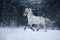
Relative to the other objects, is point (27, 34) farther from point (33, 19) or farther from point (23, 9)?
point (23, 9)

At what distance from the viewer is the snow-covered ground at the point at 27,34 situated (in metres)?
2.10

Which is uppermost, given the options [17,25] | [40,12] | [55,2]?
[55,2]

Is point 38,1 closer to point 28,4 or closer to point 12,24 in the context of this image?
point 28,4

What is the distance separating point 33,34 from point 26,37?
0.37ft

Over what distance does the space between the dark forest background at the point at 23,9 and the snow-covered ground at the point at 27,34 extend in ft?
0.35

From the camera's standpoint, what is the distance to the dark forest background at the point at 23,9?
213 centimetres

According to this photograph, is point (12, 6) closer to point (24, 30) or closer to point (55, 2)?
point (24, 30)

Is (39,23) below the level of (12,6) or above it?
below

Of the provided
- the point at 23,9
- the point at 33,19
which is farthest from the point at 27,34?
Result: the point at 23,9

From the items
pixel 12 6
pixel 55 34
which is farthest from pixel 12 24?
pixel 55 34

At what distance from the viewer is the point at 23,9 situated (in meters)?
2.14

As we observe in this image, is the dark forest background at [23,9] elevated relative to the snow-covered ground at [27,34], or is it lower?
elevated

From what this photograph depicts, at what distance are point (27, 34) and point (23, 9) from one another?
1.25 feet

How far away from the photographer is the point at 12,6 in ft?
7.10
